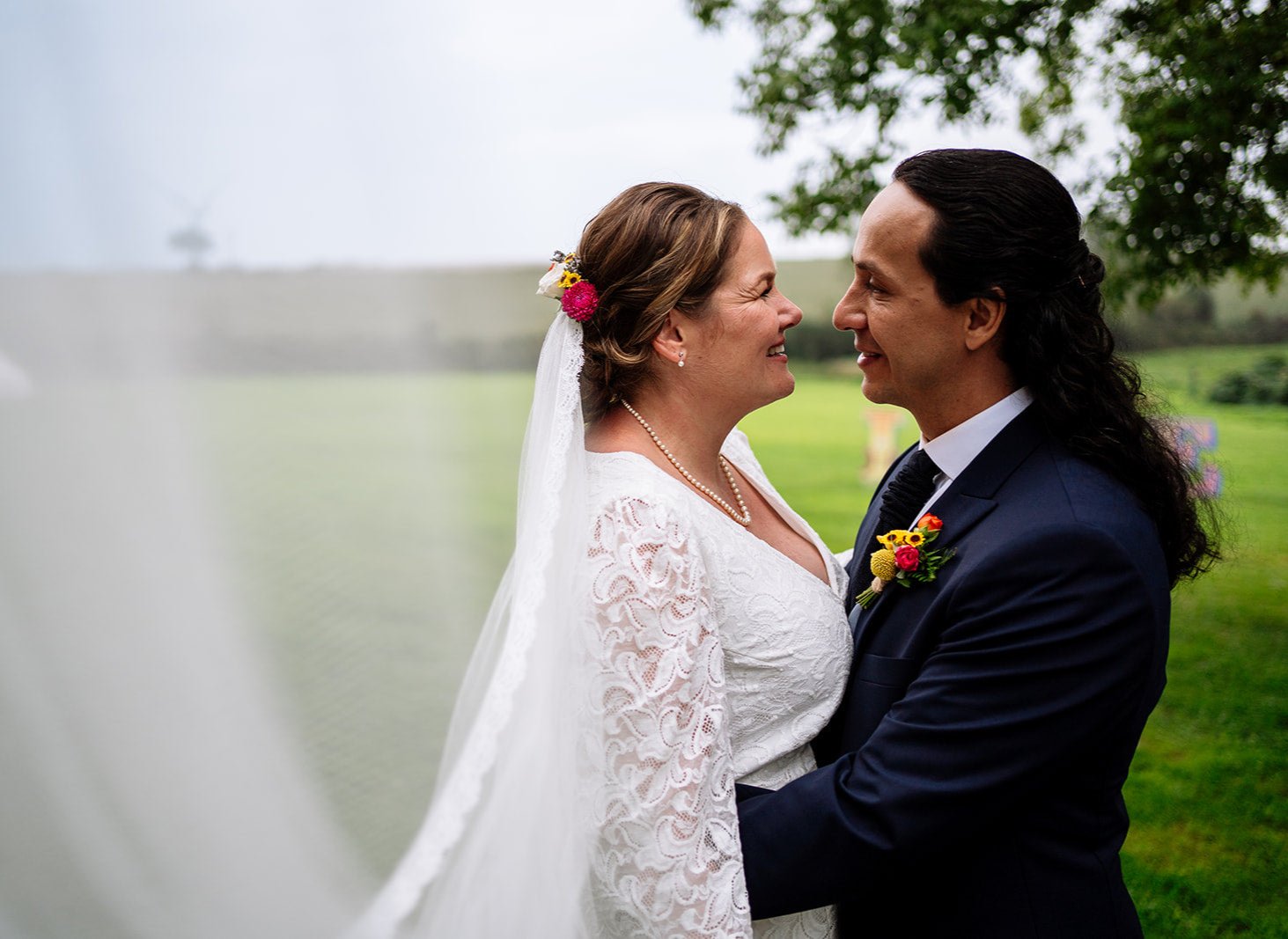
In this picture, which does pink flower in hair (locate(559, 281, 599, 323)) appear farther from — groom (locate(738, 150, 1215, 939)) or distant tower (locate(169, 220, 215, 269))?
distant tower (locate(169, 220, 215, 269))

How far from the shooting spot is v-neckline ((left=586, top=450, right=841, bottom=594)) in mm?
2479

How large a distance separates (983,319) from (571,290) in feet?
3.14

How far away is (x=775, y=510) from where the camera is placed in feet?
9.89

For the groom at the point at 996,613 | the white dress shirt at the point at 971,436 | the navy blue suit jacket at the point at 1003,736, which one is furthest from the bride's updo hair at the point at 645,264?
the navy blue suit jacket at the point at 1003,736

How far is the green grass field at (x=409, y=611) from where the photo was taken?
2.80 meters

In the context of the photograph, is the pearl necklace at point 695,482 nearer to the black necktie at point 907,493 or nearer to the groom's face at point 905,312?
the black necktie at point 907,493

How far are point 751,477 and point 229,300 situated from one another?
1467 mm

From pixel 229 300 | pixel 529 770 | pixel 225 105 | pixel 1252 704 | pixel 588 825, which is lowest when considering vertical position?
pixel 1252 704

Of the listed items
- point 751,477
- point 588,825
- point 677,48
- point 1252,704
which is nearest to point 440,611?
point 751,477

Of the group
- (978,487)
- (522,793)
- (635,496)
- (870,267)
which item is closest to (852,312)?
(870,267)

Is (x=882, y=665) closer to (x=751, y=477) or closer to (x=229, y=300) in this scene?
(x=751, y=477)

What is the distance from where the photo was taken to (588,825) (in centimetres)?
216

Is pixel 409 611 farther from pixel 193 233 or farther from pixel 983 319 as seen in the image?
pixel 983 319

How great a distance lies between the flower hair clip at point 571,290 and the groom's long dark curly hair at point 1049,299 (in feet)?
2.57
